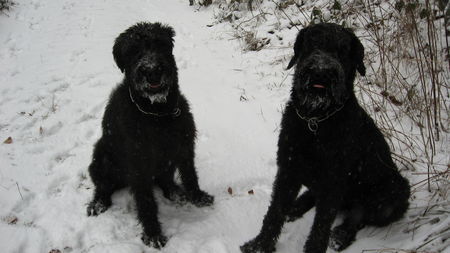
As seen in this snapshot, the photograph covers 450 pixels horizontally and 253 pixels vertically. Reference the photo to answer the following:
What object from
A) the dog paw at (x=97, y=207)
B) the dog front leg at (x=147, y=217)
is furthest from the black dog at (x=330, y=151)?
the dog paw at (x=97, y=207)

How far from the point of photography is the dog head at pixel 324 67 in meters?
2.51

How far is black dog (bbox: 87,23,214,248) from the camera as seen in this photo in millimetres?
3105

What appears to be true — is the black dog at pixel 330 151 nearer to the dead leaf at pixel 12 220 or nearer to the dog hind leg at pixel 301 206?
the dog hind leg at pixel 301 206

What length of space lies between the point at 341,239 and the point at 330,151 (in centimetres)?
109

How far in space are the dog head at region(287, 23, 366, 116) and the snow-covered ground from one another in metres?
1.31

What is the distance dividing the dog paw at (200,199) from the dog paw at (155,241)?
2.07 feet

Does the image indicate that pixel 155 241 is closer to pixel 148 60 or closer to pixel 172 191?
pixel 172 191

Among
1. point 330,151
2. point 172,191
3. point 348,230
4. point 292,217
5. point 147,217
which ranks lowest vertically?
point 147,217

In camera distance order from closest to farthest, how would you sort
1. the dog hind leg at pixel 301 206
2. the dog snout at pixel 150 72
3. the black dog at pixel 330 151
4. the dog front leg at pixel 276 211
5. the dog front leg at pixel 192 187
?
the black dog at pixel 330 151, the dog snout at pixel 150 72, the dog front leg at pixel 276 211, the dog hind leg at pixel 301 206, the dog front leg at pixel 192 187

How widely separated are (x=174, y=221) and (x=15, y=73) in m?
4.92

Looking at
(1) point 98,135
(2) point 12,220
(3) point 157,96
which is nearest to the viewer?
(3) point 157,96

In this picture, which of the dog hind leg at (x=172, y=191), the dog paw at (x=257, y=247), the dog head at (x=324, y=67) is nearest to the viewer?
the dog head at (x=324, y=67)

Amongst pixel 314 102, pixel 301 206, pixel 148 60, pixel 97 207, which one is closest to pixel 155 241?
pixel 97 207

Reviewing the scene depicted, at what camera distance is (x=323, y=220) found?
116 inches
